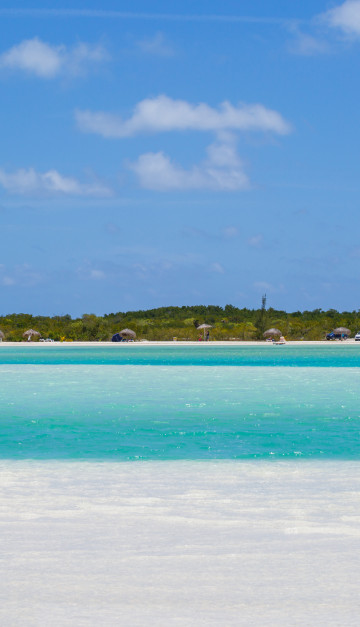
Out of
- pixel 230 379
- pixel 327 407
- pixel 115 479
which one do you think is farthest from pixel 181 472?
pixel 230 379

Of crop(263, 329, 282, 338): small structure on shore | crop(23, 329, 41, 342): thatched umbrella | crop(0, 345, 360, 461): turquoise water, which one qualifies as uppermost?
crop(263, 329, 282, 338): small structure on shore

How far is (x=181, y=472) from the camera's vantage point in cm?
795

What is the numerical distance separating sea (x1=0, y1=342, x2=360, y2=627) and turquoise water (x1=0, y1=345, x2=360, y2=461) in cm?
5

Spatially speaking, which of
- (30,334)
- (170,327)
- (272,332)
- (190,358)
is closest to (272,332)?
(272,332)

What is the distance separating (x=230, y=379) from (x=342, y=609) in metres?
18.7

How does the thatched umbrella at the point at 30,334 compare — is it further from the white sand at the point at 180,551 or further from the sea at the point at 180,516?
the white sand at the point at 180,551

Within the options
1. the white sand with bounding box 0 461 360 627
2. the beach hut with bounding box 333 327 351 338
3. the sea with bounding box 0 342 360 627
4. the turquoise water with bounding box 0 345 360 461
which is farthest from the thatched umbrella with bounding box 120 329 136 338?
the white sand with bounding box 0 461 360 627

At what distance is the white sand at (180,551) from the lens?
139 inches

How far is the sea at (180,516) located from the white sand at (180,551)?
0.01 metres

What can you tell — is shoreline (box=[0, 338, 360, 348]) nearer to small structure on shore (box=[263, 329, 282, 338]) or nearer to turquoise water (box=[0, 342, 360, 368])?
turquoise water (box=[0, 342, 360, 368])

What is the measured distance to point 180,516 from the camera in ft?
18.4

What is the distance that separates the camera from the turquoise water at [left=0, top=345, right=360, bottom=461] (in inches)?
382

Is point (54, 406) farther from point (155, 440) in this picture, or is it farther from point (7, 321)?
point (7, 321)

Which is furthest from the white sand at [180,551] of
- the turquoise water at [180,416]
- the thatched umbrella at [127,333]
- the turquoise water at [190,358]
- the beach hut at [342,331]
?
the beach hut at [342,331]
